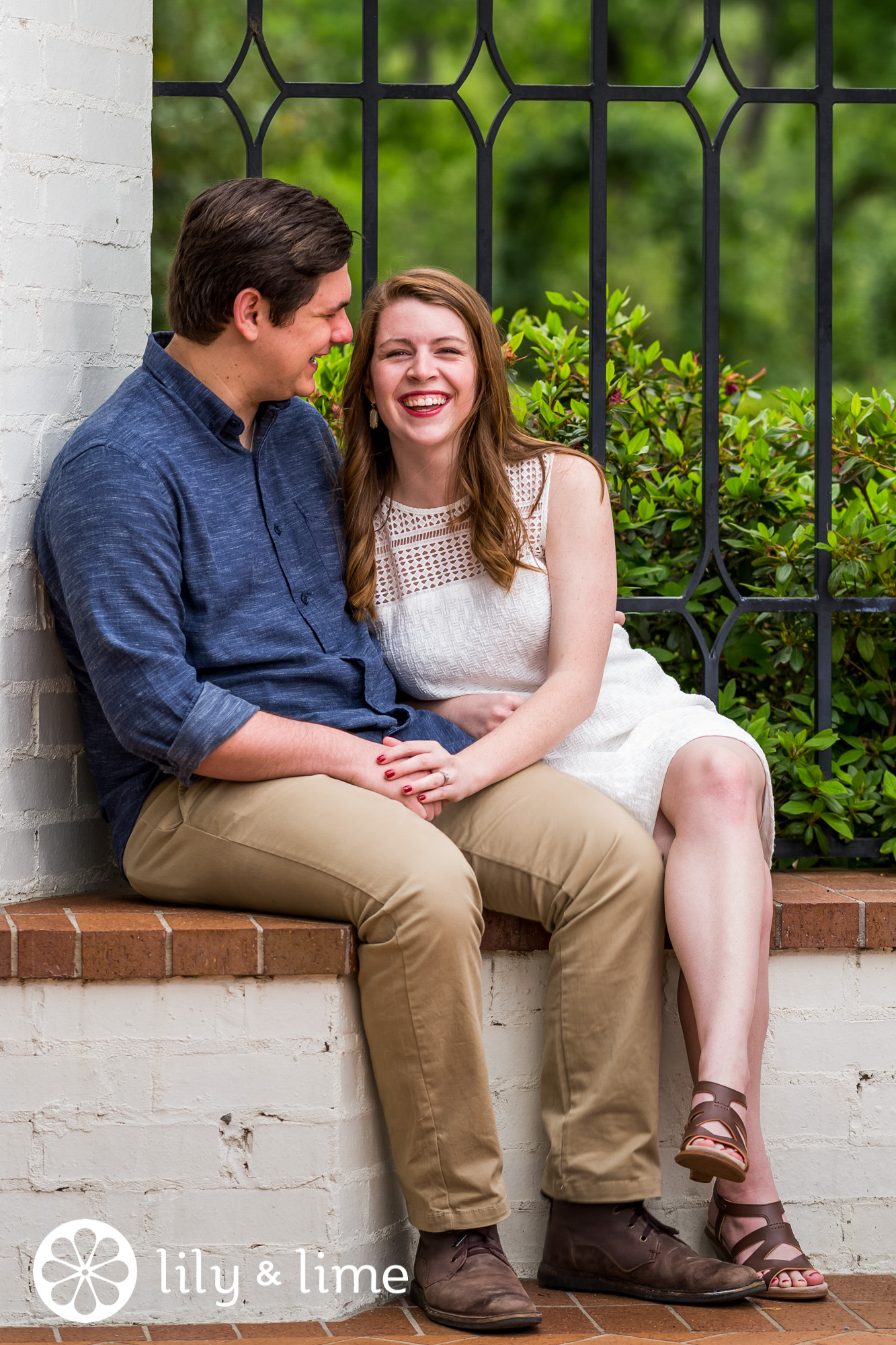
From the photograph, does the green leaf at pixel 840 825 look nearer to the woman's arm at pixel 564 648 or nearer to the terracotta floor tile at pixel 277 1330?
the woman's arm at pixel 564 648

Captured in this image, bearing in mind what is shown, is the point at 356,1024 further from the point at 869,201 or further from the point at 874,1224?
the point at 869,201

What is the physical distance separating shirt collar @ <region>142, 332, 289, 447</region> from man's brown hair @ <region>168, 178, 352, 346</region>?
0.06m

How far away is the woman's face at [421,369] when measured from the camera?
2.53 metres

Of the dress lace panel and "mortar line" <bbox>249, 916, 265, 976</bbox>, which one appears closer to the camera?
"mortar line" <bbox>249, 916, 265, 976</bbox>

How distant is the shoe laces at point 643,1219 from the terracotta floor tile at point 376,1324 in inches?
14.5

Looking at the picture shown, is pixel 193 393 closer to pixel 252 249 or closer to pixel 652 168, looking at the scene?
pixel 252 249

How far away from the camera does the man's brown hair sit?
7.81 ft

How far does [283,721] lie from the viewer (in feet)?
7.60

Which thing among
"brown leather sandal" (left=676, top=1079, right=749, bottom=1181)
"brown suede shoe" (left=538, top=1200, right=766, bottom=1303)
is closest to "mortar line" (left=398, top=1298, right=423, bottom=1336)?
"brown suede shoe" (left=538, top=1200, right=766, bottom=1303)

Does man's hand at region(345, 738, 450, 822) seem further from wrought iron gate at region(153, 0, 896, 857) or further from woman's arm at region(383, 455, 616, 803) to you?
wrought iron gate at region(153, 0, 896, 857)

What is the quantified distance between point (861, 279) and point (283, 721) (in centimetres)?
1586

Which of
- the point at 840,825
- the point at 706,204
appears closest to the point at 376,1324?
the point at 840,825

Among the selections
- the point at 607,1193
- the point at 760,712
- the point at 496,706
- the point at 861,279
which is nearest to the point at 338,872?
the point at 496,706

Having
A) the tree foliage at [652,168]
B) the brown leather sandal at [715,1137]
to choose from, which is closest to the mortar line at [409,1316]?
the brown leather sandal at [715,1137]
